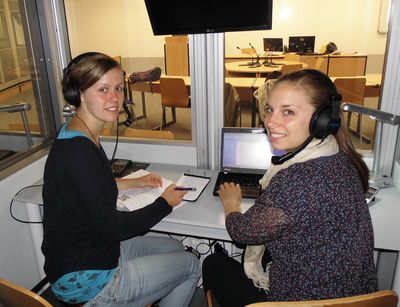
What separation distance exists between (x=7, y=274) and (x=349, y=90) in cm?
346

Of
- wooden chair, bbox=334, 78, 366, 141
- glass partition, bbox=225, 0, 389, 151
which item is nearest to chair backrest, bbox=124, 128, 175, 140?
wooden chair, bbox=334, 78, 366, 141

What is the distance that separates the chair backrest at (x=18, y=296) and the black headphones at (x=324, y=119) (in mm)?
713

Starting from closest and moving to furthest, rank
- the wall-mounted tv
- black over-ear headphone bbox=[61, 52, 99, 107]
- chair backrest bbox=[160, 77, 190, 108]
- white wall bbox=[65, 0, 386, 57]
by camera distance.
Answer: black over-ear headphone bbox=[61, 52, 99, 107], the wall-mounted tv, chair backrest bbox=[160, 77, 190, 108], white wall bbox=[65, 0, 386, 57]

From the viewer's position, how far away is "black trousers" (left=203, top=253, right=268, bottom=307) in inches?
Answer: 48.6

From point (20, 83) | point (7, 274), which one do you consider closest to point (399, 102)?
point (7, 274)

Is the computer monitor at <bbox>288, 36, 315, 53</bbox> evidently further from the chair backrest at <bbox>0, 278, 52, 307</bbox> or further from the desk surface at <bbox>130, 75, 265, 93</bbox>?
the chair backrest at <bbox>0, 278, 52, 307</bbox>

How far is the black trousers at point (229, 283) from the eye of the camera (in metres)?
1.23

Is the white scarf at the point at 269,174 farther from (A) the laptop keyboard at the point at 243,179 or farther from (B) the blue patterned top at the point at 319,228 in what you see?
(A) the laptop keyboard at the point at 243,179

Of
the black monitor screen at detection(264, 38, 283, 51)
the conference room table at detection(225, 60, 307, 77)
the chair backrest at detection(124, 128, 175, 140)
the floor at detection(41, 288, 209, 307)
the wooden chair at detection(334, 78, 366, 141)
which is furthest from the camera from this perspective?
the black monitor screen at detection(264, 38, 283, 51)

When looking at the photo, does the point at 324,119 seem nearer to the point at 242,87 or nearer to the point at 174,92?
the point at 242,87

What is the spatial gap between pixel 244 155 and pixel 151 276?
0.75m

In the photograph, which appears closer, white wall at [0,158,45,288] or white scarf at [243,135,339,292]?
white scarf at [243,135,339,292]

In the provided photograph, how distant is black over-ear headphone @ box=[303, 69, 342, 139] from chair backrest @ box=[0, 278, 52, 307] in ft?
2.66

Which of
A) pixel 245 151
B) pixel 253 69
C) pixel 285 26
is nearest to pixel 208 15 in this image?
pixel 245 151
